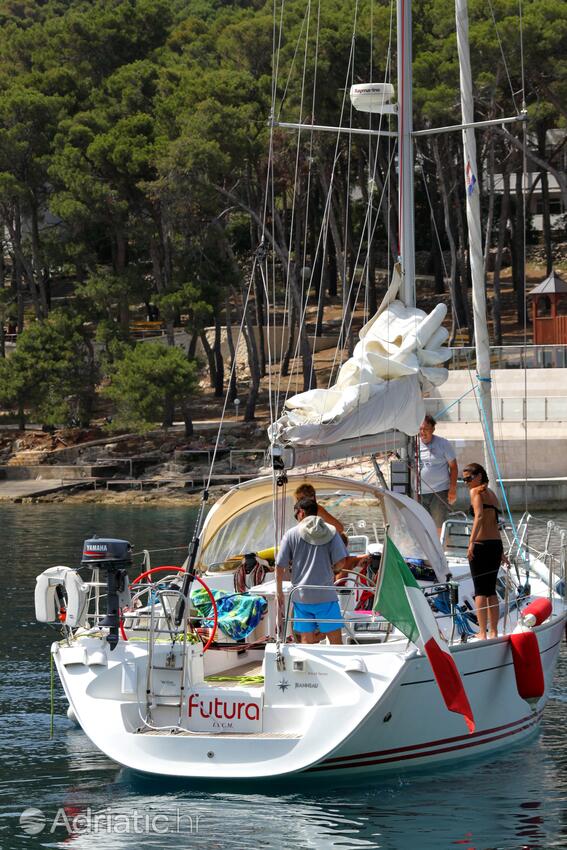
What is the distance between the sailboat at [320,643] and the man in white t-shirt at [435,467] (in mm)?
724

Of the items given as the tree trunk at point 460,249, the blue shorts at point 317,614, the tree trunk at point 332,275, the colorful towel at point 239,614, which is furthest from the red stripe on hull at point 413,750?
the tree trunk at point 332,275

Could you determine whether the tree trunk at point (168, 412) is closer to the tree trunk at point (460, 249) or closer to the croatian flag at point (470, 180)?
the tree trunk at point (460, 249)

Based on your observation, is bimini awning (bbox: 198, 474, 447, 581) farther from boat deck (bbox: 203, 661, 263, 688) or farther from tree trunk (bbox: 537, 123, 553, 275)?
tree trunk (bbox: 537, 123, 553, 275)

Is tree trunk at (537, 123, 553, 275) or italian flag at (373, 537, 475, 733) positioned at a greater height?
tree trunk at (537, 123, 553, 275)

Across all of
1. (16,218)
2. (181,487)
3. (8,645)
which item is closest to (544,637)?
(8,645)

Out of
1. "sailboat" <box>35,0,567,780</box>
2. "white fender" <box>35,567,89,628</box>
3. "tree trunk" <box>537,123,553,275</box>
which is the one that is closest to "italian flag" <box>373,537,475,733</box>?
"sailboat" <box>35,0,567,780</box>

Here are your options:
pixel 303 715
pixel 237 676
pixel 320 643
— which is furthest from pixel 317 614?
pixel 303 715

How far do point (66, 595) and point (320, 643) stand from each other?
2325 millimetres

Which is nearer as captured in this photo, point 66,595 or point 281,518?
point 66,595

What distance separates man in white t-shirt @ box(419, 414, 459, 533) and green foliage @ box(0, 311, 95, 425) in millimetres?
30337

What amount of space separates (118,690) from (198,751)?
1072 mm

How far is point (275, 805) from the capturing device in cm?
1068

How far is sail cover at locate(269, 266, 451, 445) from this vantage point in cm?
1252

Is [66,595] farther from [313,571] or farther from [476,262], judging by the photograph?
[476,262]
